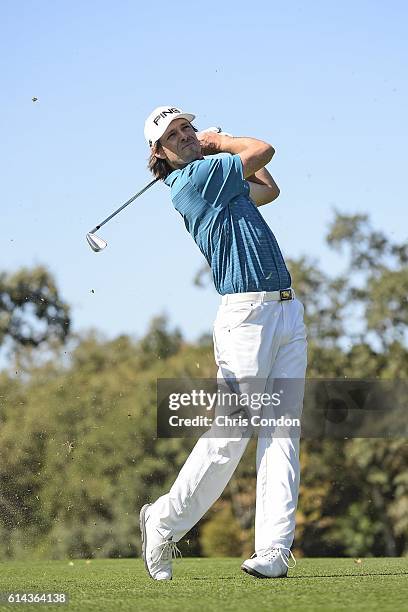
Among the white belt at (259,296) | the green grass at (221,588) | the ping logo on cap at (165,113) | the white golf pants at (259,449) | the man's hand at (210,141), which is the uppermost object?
the ping logo on cap at (165,113)

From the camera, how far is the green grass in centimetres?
332

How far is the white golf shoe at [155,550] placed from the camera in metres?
4.50

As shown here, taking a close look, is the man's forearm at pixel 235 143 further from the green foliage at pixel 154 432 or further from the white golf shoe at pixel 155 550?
the green foliage at pixel 154 432

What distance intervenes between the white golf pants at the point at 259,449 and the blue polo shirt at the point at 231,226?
9 centimetres

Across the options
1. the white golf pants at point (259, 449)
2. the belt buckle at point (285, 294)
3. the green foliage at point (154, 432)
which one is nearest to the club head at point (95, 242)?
the white golf pants at point (259, 449)

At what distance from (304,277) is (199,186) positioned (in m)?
25.2

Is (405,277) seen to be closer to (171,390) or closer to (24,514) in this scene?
(171,390)

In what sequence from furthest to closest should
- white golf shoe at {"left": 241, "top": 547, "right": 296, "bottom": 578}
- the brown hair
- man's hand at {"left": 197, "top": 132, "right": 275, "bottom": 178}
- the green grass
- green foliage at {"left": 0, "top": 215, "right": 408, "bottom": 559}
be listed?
green foliage at {"left": 0, "top": 215, "right": 408, "bottom": 559}
the brown hair
man's hand at {"left": 197, "top": 132, "right": 275, "bottom": 178}
white golf shoe at {"left": 241, "top": 547, "right": 296, "bottom": 578}
the green grass

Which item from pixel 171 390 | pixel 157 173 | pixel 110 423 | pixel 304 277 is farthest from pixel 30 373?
pixel 157 173

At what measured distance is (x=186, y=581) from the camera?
4.50 m

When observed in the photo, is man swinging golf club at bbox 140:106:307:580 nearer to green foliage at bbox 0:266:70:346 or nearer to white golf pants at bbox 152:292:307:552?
white golf pants at bbox 152:292:307:552

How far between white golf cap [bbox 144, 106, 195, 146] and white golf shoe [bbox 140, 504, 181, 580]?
1.58 meters

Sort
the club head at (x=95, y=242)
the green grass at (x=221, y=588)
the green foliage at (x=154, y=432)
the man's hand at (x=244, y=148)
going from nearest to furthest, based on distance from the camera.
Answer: the green grass at (x=221, y=588), the man's hand at (x=244, y=148), the club head at (x=95, y=242), the green foliage at (x=154, y=432)

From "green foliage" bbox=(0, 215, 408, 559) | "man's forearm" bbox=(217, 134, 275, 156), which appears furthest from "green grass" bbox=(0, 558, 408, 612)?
"green foliage" bbox=(0, 215, 408, 559)
